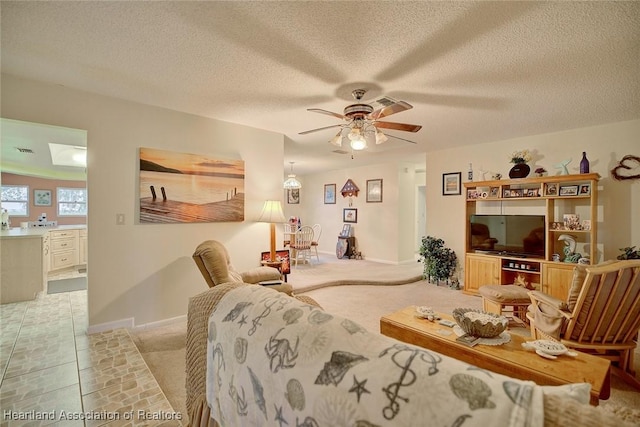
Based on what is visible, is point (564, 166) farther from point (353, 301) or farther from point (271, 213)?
point (271, 213)

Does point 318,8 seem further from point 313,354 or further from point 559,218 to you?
point 559,218

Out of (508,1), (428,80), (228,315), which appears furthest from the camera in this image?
(428,80)

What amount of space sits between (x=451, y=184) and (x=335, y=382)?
5.08 metres

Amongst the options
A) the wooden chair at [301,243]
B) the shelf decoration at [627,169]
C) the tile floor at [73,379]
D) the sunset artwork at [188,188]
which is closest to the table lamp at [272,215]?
the sunset artwork at [188,188]

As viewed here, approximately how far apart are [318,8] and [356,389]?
5.98ft

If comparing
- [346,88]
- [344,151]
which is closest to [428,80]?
[346,88]

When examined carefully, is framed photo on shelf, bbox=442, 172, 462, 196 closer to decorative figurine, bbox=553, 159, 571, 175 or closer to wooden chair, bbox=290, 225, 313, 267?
decorative figurine, bbox=553, 159, 571, 175

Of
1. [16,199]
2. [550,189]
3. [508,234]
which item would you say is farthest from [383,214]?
[16,199]

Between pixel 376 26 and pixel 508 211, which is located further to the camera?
pixel 508 211

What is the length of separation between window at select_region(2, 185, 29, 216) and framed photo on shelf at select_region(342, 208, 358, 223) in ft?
25.9

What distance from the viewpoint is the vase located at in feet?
13.3

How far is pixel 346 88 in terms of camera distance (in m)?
2.58

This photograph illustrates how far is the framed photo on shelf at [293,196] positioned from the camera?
28.9ft

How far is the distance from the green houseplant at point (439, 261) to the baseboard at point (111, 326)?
4.42 metres
